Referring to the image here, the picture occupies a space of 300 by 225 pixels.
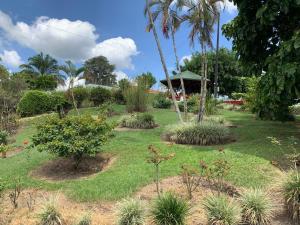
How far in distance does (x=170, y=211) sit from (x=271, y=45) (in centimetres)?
698

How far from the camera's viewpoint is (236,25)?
9781mm

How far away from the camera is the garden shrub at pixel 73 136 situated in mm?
7804

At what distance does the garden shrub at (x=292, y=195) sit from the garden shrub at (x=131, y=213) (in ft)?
7.08

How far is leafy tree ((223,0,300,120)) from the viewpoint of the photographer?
285 inches

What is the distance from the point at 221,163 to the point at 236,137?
17.3 ft

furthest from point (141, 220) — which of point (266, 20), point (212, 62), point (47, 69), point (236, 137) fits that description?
point (47, 69)

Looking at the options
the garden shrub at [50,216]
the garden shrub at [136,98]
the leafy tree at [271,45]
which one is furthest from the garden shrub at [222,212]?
the garden shrub at [136,98]

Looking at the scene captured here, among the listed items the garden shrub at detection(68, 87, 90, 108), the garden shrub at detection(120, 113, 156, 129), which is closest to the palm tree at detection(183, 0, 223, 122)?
the garden shrub at detection(120, 113, 156, 129)

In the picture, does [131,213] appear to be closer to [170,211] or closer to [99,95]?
[170,211]

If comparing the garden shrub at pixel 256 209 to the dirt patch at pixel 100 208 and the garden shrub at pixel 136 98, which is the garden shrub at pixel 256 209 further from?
the garden shrub at pixel 136 98

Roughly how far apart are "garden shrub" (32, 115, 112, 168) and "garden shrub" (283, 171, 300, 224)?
4457 mm

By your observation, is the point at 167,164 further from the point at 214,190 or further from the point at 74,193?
the point at 74,193

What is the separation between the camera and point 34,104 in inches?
841

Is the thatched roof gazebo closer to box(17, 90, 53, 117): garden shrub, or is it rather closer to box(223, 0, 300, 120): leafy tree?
box(17, 90, 53, 117): garden shrub
